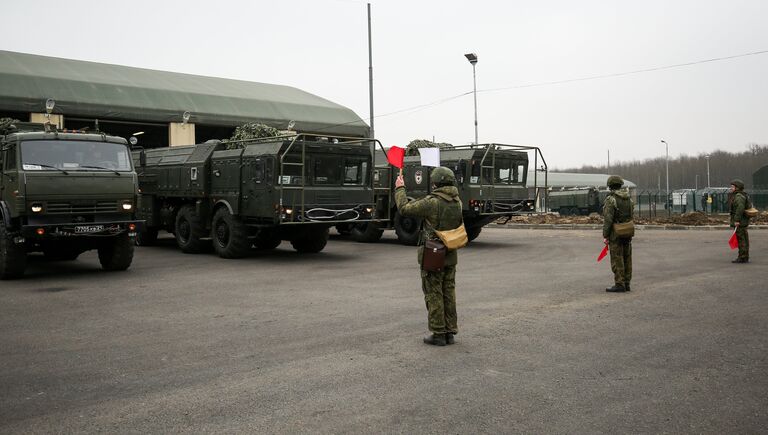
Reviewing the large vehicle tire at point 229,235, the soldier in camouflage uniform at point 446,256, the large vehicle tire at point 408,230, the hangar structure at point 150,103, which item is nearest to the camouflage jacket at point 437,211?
the soldier in camouflage uniform at point 446,256

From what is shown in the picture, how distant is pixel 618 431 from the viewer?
14.4 ft

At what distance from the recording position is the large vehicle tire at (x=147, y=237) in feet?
65.4

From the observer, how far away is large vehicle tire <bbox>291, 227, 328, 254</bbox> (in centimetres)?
1692

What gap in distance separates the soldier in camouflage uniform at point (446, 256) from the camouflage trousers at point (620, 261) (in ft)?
14.1

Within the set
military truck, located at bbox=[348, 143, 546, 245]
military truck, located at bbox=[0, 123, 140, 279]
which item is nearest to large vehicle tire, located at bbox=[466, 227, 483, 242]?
military truck, located at bbox=[348, 143, 546, 245]

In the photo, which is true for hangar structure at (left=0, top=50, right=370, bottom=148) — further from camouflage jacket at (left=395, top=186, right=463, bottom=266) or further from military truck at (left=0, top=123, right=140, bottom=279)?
camouflage jacket at (left=395, top=186, right=463, bottom=266)

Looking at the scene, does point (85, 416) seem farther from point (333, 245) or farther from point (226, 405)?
point (333, 245)

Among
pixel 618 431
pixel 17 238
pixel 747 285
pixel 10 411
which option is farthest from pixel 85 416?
pixel 747 285

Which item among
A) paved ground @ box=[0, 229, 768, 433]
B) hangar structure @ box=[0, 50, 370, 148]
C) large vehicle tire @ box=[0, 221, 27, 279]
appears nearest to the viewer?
paved ground @ box=[0, 229, 768, 433]

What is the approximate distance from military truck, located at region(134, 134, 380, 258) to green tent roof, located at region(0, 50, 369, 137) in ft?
40.5

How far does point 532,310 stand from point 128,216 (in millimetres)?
8012

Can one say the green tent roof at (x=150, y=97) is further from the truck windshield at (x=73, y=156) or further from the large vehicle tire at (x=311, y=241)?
the truck windshield at (x=73, y=156)

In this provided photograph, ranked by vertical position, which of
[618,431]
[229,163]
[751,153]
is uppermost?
[751,153]

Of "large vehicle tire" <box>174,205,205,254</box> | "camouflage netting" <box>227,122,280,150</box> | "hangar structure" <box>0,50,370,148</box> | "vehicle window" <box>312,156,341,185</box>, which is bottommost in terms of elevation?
"large vehicle tire" <box>174,205,205,254</box>
